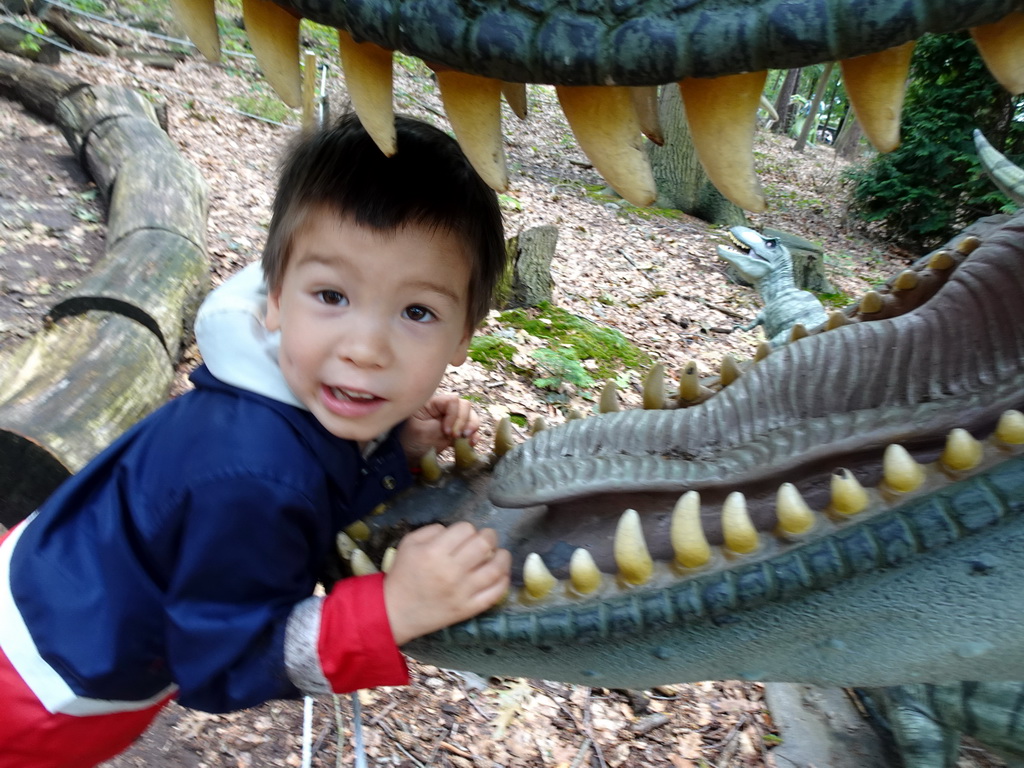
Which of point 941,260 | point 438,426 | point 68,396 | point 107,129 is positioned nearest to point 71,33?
point 107,129

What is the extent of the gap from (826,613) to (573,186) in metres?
9.16

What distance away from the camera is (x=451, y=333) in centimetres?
142

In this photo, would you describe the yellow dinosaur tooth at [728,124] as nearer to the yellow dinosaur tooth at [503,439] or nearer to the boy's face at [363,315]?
the boy's face at [363,315]

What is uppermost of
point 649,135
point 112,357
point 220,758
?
point 112,357

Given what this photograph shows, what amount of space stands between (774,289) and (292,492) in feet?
10.1

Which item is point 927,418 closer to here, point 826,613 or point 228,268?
point 826,613

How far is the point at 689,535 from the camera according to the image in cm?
122

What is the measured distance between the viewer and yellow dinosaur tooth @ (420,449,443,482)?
165 cm

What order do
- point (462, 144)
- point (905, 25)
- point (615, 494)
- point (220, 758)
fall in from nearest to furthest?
point (905, 25) < point (462, 144) < point (615, 494) < point (220, 758)

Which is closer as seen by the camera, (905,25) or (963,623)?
(905,25)

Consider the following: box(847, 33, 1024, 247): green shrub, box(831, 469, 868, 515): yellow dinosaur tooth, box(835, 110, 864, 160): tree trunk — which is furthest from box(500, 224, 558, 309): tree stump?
box(835, 110, 864, 160): tree trunk

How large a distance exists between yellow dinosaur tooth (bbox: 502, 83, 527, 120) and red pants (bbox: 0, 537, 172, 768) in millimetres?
1427

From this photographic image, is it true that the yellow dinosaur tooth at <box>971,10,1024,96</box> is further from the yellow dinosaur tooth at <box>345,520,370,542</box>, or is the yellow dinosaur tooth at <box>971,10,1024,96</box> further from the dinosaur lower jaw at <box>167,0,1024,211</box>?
the yellow dinosaur tooth at <box>345,520,370,542</box>

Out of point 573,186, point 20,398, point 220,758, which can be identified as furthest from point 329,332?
point 573,186
